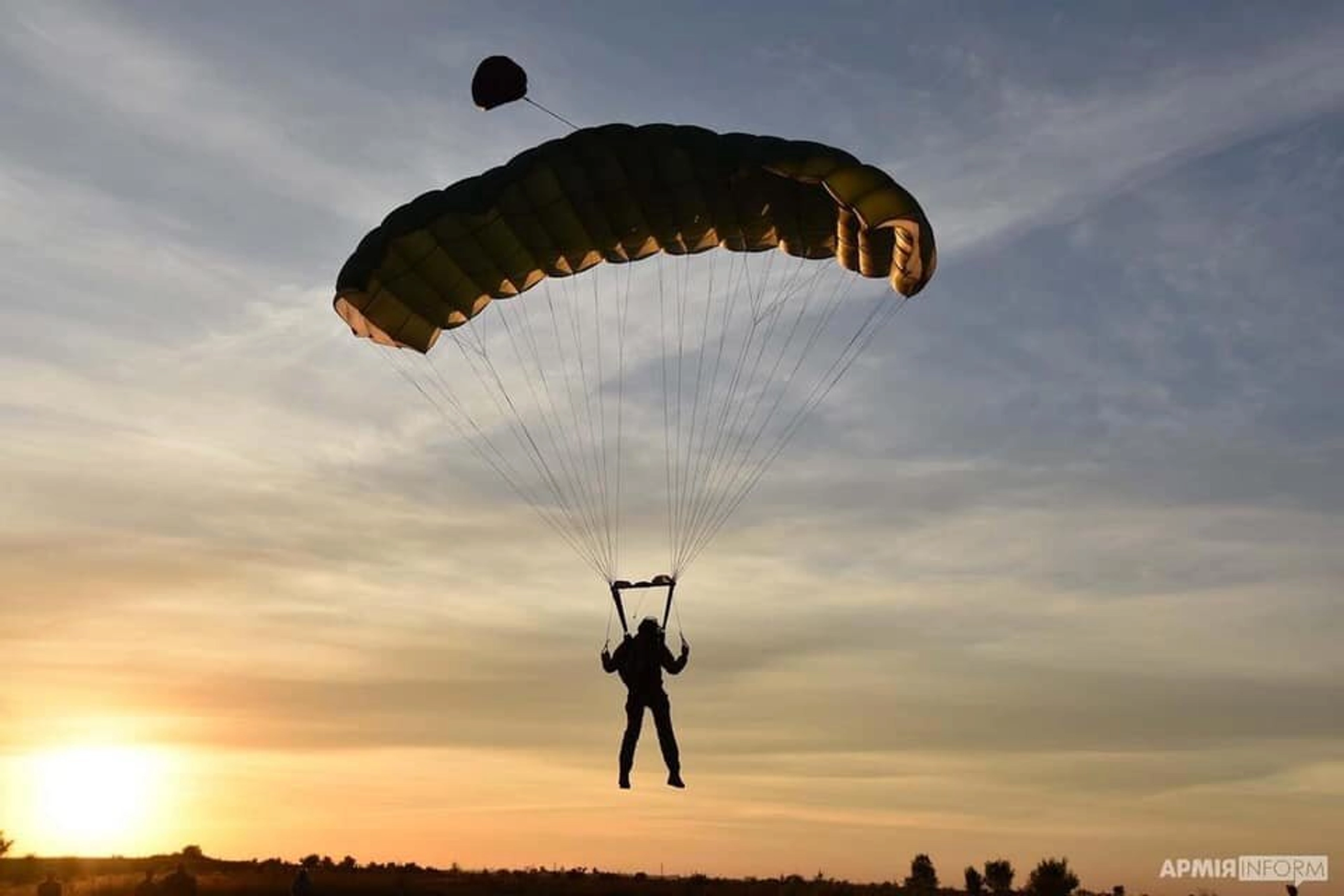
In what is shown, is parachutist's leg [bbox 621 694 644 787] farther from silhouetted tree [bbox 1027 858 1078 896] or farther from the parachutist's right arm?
silhouetted tree [bbox 1027 858 1078 896]

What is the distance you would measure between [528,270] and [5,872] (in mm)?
32285

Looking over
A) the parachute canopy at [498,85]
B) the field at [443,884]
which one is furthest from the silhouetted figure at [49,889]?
the parachute canopy at [498,85]

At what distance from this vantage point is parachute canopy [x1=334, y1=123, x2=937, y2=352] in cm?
2183

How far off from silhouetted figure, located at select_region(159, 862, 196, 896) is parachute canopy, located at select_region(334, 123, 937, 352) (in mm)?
13295

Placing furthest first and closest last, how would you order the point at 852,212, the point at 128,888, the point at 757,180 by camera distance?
the point at 128,888
the point at 757,180
the point at 852,212

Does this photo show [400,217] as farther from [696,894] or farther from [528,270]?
[696,894]

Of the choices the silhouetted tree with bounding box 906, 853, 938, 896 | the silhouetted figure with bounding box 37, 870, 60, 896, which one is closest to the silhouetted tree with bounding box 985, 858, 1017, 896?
the silhouetted tree with bounding box 906, 853, 938, 896

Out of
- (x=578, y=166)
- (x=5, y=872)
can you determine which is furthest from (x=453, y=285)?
(x=5, y=872)

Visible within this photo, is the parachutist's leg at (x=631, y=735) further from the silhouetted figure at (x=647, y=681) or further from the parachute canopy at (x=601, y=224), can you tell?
the parachute canopy at (x=601, y=224)

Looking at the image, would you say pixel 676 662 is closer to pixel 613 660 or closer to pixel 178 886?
pixel 613 660

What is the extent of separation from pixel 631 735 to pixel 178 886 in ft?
45.1

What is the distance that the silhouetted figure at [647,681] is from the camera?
842 inches

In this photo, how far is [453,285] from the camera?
76.8 feet

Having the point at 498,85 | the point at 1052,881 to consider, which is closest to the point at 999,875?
the point at 1052,881
